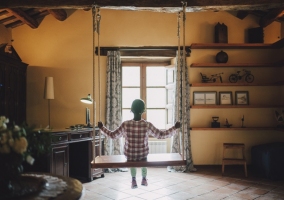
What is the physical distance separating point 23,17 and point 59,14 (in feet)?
2.19

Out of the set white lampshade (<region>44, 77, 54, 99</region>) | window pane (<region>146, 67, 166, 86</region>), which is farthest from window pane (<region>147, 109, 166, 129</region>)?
white lampshade (<region>44, 77, 54, 99</region>)

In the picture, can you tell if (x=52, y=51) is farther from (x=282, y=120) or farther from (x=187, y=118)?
(x=282, y=120)

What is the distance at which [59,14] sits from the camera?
5219 mm

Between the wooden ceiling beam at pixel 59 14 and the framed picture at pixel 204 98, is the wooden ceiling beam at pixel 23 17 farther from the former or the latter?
the framed picture at pixel 204 98

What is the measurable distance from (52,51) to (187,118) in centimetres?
316

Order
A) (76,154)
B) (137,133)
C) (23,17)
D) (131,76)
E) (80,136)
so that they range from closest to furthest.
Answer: (137,133) → (80,136) → (76,154) → (23,17) → (131,76)

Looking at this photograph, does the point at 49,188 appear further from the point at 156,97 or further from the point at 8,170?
the point at 156,97

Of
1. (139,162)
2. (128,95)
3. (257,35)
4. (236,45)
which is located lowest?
(139,162)

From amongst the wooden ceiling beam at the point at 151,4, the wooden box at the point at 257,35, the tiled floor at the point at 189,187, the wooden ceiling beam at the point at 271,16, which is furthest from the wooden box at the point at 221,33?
the tiled floor at the point at 189,187

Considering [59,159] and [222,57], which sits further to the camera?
[222,57]

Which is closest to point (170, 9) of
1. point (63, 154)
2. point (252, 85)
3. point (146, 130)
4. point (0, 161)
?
point (146, 130)

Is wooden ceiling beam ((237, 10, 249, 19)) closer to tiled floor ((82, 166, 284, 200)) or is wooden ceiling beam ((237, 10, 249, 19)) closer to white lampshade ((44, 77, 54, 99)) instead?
tiled floor ((82, 166, 284, 200))

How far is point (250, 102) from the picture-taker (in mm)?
5605

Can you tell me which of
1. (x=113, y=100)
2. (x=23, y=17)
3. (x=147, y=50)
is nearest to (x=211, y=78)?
(x=147, y=50)
